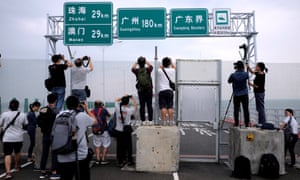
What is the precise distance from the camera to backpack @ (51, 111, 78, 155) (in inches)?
214

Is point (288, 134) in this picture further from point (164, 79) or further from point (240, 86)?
point (164, 79)

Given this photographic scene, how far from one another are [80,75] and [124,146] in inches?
89.3

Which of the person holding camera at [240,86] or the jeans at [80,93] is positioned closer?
the person holding camera at [240,86]

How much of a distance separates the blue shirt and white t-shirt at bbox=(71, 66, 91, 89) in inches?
154

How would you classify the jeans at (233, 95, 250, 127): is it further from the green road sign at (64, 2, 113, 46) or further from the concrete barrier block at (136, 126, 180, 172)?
the green road sign at (64, 2, 113, 46)

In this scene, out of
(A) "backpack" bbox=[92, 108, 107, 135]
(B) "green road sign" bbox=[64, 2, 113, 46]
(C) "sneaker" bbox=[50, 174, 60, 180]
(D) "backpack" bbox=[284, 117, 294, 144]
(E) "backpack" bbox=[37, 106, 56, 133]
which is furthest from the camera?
(B) "green road sign" bbox=[64, 2, 113, 46]

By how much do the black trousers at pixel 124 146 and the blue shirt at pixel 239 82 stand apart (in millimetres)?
3122

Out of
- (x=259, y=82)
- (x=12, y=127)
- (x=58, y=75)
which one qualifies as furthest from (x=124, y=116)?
(x=259, y=82)

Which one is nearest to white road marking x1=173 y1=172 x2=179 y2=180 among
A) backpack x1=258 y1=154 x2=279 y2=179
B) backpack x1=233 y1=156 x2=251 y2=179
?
backpack x1=233 y1=156 x2=251 y2=179

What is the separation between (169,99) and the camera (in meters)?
9.95

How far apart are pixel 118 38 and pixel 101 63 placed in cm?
224

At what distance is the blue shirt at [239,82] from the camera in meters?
9.63

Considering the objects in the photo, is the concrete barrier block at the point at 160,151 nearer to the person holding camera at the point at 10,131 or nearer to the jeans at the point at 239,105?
the jeans at the point at 239,105

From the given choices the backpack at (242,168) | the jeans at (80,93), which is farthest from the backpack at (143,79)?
the backpack at (242,168)
